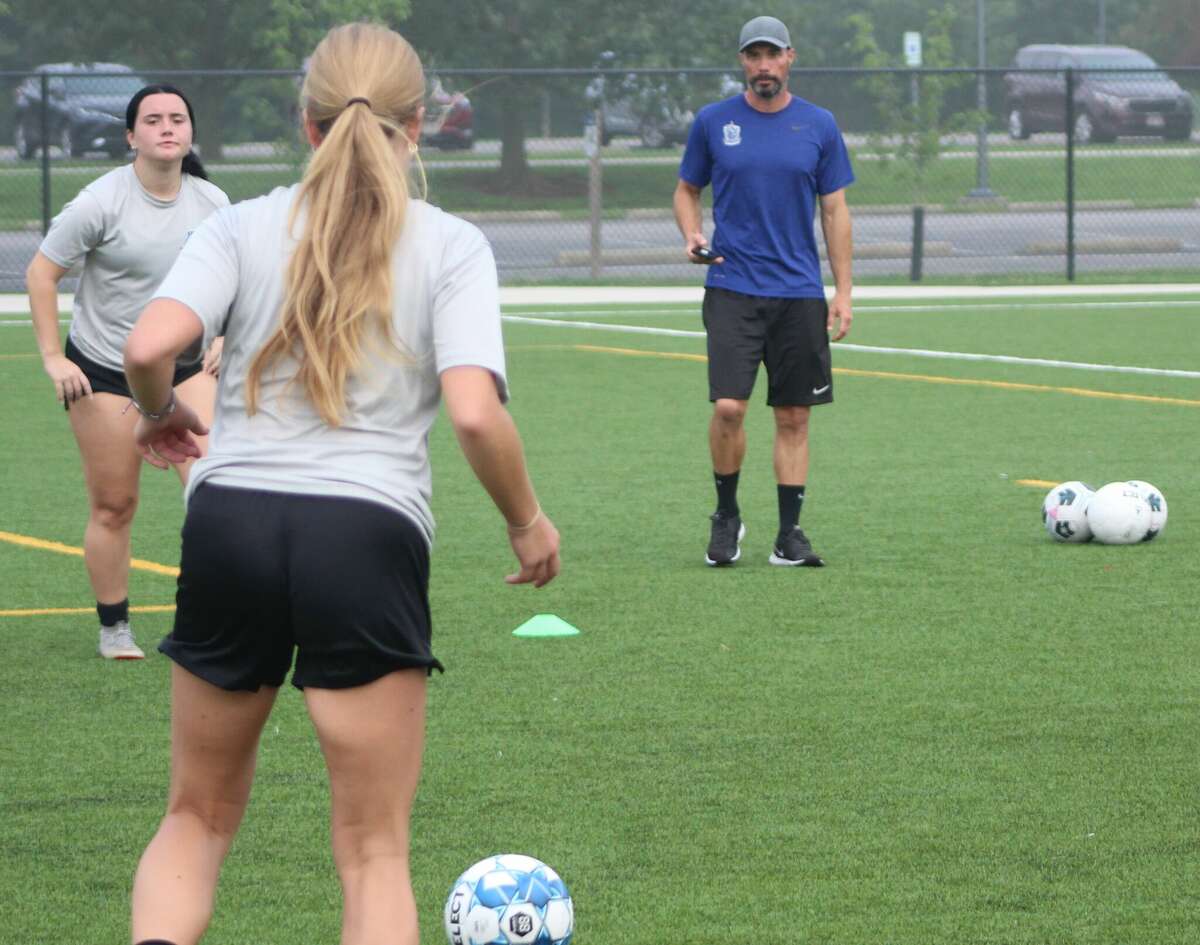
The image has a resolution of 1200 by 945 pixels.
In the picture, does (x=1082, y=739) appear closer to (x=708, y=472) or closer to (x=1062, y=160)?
(x=708, y=472)

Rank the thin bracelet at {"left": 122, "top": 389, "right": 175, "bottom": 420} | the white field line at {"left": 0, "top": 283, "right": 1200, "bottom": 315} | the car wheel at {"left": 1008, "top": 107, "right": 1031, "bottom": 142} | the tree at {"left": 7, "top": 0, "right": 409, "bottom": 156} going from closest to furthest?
1. the thin bracelet at {"left": 122, "top": 389, "right": 175, "bottom": 420}
2. the white field line at {"left": 0, "top": 283, "right": 1200, "bottom": 315}
3. the tree at {"left": 7, "top": 0, "right": 409, "bottom": 156}
4. the car wheel at {"left": 1008, "top": 107, "right": 1031, "bottom": 142}

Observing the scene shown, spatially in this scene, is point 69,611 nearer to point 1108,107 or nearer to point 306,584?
point 306,584

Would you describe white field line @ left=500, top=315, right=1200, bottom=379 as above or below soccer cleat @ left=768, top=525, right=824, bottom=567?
below

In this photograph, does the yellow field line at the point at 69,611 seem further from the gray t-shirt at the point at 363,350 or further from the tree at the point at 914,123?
the tree at the point at 914,123

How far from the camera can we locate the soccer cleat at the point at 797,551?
30.0 feet

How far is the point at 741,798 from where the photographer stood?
18.7 ft

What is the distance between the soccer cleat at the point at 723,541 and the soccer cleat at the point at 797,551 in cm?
19

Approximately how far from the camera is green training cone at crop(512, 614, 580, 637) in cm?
777

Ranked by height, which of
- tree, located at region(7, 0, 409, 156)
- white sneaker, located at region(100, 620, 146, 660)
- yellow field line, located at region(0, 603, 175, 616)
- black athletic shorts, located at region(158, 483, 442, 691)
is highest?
tree, located at region(7, 0, 409, 156)

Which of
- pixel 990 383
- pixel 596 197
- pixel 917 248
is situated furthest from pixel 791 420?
pixel 917 248

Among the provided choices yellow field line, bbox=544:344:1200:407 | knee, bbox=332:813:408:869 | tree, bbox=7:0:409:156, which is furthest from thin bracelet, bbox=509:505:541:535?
tree, bbox=7:0:409:156

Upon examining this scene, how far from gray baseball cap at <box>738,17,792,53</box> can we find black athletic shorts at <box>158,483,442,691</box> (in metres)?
5.65

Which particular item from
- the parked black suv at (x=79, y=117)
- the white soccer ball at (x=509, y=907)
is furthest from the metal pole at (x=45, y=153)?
the white soccer ball at (x=509, y=907)

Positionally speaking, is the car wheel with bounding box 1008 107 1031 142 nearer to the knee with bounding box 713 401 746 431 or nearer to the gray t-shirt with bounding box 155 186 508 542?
the knee with bounding box 713 401 746 431
